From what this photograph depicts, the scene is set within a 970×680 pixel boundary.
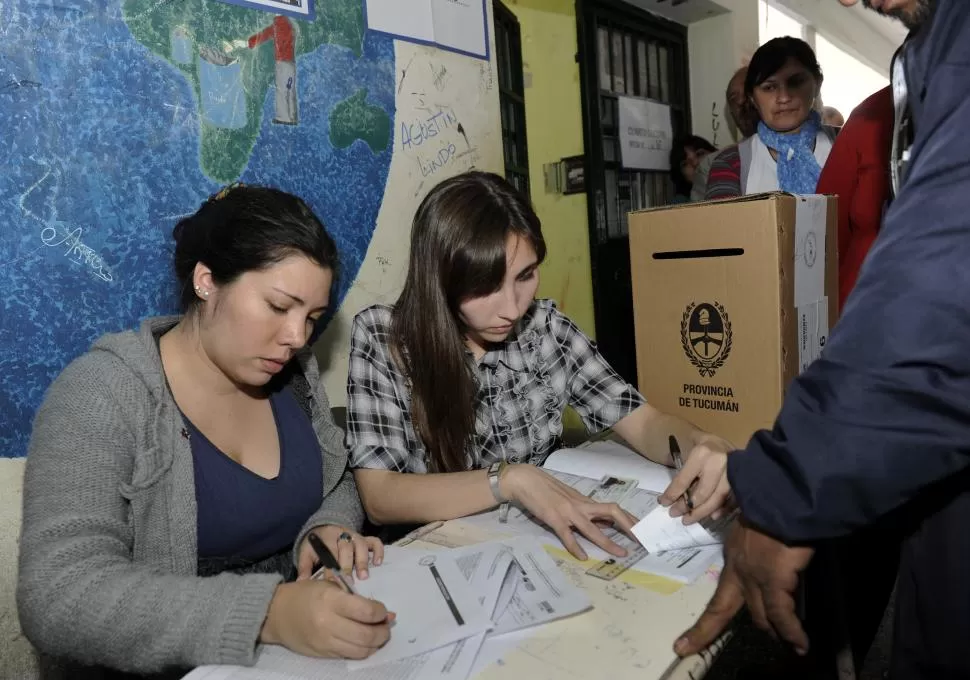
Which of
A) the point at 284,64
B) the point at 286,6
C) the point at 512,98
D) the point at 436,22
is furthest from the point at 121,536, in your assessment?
the point at 512,98

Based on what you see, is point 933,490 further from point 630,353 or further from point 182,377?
point 630,353

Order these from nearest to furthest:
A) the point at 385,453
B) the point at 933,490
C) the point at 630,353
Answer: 1. the point at 933,490
2. the point at 385,453
3. the point at 630,353

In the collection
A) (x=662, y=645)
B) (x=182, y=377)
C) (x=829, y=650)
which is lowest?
(x=829, y=650)

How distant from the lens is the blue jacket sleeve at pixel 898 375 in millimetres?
573

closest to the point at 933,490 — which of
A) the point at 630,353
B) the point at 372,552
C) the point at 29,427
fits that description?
the point at 372,552

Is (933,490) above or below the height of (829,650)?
above

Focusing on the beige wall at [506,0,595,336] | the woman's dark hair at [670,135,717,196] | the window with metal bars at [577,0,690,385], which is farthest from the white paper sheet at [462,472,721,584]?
the woman's dark hair at [670,135,717,196]

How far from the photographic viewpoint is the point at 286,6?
4.78 ft

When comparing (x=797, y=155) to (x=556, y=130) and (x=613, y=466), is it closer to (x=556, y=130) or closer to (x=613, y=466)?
(x=556, y=130)

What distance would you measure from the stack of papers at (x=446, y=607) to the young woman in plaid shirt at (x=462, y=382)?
18cm

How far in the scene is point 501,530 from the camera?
102cm

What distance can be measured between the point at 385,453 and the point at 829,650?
82cm

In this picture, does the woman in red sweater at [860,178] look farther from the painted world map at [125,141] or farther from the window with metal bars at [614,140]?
the window with metal bars at [614,140]

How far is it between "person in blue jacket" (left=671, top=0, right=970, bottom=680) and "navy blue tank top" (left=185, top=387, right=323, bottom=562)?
694 millimetres
